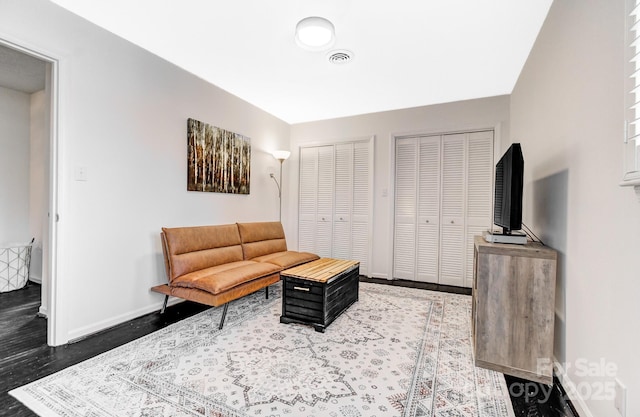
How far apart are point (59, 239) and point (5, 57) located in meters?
2.19

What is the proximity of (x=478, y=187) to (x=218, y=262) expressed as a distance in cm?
344

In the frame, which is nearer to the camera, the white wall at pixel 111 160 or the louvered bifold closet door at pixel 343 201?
the white wall at pixel 111 160

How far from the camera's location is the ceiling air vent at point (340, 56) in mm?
2756

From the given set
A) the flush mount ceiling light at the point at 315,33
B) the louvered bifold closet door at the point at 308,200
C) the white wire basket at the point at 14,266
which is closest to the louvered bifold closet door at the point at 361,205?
the louvered bifold closet door at the point at 308,200

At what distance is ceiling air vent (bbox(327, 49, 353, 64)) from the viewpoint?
2.76 m

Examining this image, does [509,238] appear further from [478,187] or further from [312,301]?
[478,187]

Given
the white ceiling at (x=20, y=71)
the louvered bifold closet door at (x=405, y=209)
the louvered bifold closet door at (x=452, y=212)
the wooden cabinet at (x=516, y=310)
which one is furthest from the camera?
the louvered bifold closet door at (x=405, y=209)

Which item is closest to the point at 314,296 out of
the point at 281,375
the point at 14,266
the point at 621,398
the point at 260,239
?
the point at 281,375

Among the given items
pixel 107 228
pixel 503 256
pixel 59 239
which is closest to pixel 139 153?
pixel 107 228

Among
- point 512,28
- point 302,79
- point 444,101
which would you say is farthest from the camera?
point 444,101

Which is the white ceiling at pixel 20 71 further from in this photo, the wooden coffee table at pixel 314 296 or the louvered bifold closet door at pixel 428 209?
the louvered bifold closet door at pixel 428 209

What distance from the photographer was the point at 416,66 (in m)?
3.03

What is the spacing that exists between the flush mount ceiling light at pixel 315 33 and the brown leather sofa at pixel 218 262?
Answer: 2.09 m

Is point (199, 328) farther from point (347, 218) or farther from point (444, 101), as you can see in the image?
point (444, 101)
